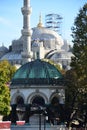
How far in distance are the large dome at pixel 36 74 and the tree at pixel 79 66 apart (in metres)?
1.47

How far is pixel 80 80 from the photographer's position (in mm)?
33875

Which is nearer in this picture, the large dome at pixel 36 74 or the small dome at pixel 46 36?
the large dome at pixel 36 74

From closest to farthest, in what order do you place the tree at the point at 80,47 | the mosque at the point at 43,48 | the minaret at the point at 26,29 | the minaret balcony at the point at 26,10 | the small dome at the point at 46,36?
the tree at the point at 80,47 → the minaret balcony at the point at 26,10 → the minaret at the point at 26,29 → the mosque at the point at 43,48 → the small dome at the point at 46,36

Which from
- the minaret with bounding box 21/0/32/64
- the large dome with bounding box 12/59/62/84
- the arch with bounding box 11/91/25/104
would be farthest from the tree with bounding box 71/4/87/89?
the minaret with bounding box 21/0/32/64

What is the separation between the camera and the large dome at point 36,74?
34.5 meters

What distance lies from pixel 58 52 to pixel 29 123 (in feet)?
341

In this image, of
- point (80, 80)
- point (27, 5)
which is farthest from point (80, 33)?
point (27, 5)

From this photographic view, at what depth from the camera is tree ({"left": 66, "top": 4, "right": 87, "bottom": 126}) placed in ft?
110

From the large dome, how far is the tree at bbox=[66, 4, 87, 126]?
4.81 ft

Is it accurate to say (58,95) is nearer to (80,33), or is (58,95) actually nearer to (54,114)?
(54,114)

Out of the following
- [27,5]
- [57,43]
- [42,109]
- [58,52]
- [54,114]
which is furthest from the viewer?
[57,43]

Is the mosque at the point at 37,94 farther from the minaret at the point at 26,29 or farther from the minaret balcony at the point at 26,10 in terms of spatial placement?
the minaret balcony at the point at 26,10

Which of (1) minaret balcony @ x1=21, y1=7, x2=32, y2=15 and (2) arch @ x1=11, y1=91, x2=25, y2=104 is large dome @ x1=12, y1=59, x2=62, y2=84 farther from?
(1) minaret balcony @ x1=21, y1=7, x2=32, y2=15

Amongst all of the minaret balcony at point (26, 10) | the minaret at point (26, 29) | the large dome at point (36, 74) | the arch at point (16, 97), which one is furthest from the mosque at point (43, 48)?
the arch at point (16, 97)
